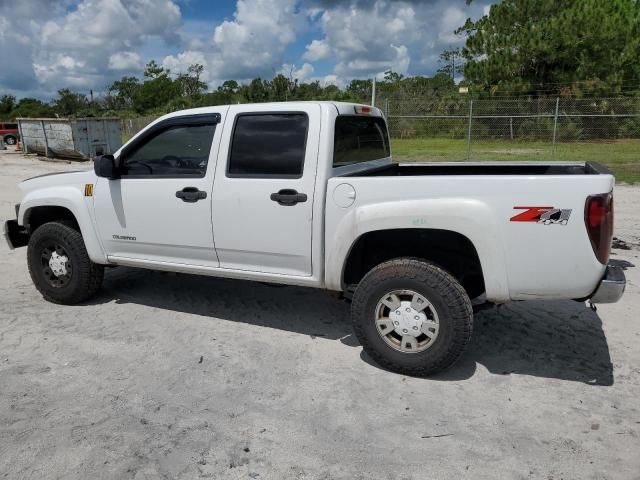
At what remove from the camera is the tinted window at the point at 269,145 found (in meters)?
4.07

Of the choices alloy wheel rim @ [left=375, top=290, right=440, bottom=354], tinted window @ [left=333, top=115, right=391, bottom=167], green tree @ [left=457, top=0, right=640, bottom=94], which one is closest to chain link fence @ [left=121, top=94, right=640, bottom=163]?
green tree @ [left=457, top=0, right=640, bottom=94]

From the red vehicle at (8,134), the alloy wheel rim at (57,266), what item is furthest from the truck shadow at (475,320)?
the red vehicle at (8,134)

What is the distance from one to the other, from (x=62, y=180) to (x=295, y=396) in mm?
3148

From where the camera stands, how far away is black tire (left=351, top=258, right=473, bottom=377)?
3557mm

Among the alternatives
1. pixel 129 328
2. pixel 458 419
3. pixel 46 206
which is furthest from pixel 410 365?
pixel 46 206

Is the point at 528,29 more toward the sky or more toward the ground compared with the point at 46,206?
more toward the sky

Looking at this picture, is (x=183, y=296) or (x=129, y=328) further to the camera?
(x=183, y=296)

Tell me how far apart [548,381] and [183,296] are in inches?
137

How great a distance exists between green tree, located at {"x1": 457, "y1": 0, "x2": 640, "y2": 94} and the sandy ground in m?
22.8

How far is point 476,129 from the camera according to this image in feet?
68.0

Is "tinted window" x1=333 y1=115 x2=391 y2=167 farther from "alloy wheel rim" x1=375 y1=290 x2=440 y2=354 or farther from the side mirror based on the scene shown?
the side mirror

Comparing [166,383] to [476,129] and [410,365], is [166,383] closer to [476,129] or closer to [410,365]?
[410,365]

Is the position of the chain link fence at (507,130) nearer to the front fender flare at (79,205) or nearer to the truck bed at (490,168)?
the truck bed at (490,168)

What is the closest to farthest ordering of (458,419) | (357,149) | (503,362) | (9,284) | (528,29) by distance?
(458,419), (503,362), (357,149), (9,284), (528,29)
